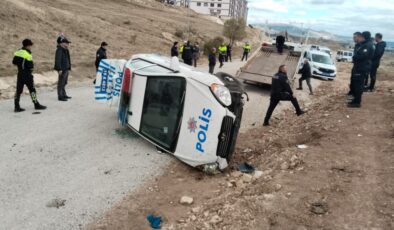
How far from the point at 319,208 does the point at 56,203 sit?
361 cm

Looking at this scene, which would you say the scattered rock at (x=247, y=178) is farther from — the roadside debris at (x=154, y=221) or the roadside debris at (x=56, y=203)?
the roadside debris at (x=56, y=203)

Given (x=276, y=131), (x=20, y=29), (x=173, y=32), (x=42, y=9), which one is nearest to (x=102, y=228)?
(x=276, y=131)

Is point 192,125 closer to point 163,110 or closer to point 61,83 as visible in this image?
point 163,110

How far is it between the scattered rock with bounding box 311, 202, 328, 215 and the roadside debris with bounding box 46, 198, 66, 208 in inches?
135

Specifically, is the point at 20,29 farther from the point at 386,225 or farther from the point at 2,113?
the point at 386,225

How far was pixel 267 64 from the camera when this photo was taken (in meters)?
16.7

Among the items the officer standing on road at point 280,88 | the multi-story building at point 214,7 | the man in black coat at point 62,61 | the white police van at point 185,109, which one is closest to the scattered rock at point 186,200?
the white police van at point 185,109

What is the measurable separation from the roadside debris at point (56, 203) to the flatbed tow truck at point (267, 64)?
11.1 meters

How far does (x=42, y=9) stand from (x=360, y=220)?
91.4 feet

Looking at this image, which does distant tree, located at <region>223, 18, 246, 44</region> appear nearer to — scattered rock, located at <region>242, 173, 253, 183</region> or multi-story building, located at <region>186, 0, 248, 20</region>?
scattered rock, located at <region>242, 173, 253, 183</region>

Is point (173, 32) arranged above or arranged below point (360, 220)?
above

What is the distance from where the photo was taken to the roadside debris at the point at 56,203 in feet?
16.7

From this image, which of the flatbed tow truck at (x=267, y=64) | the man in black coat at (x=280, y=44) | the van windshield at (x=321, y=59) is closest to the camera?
the flatbed tow truck at (x=267, y=64)

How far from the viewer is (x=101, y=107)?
1043 cm
